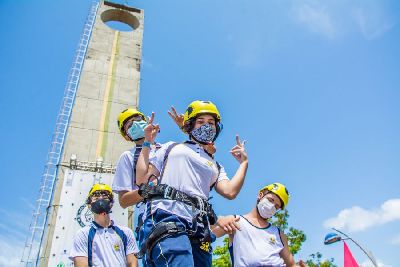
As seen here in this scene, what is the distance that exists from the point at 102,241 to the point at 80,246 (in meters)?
0.27

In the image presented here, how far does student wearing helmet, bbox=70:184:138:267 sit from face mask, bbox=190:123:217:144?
204 cm

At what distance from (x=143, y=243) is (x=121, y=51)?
22.2 meters

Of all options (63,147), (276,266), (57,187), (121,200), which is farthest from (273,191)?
(63,147)

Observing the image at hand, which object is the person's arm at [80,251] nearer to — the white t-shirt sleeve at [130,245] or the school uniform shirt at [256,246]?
the white t-shirt sleeve at [130,245]

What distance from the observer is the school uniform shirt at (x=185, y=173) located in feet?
8.67

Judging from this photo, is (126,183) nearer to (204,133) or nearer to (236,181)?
(204,133)

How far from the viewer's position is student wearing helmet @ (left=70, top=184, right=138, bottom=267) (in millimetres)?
4191

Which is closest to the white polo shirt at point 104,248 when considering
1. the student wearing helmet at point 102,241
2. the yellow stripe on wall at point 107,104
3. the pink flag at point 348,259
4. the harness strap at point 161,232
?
the student wearing helmet at point 102,241

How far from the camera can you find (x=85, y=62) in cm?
2152

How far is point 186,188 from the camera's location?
278cm

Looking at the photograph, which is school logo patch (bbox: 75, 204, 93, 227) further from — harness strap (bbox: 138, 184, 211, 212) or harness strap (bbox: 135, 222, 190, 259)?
harness strap (bbox: 135, 222, 190, 259)

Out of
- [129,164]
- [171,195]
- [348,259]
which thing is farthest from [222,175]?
[348,259]

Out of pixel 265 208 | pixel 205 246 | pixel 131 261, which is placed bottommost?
pixel 205 246

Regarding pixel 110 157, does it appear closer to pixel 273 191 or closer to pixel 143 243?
pixel 273 191
